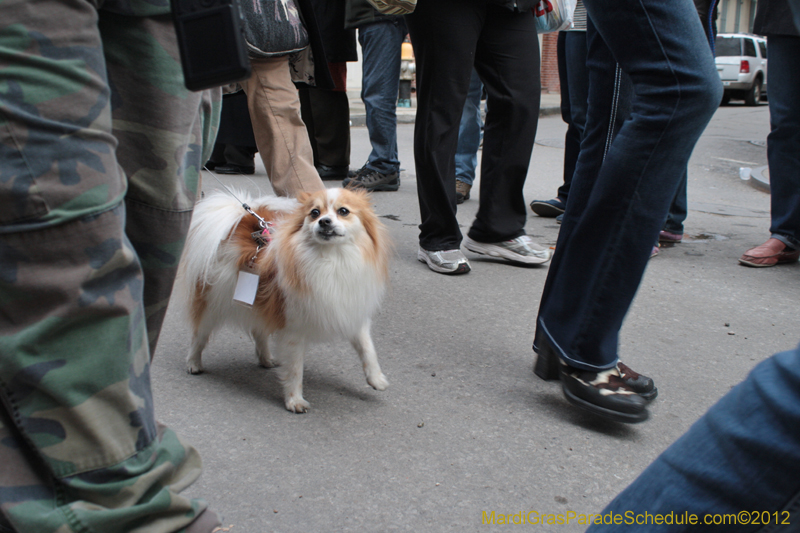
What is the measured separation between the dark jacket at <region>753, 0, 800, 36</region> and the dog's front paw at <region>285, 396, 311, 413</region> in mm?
3087

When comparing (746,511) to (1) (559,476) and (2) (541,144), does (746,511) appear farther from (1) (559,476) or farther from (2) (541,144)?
(2) (541,144)

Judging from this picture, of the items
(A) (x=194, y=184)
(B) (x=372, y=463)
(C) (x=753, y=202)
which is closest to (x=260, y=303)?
(B) (x=372, y=463)

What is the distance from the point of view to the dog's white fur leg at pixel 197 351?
2.34 m

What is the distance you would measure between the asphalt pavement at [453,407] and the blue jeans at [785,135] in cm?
27

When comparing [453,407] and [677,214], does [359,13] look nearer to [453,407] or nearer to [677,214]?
[677,214]

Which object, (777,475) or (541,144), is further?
(541,144)

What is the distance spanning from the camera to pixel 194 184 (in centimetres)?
135

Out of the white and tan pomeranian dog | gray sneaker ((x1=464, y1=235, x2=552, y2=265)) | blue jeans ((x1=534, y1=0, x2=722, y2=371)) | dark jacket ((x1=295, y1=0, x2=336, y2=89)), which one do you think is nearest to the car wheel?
gray sneaker ((x1=464, y1=235, x2=552, y2=265))

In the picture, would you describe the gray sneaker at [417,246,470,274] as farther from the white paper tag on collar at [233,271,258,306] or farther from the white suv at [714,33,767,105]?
the white suv at [714,33,767,105]

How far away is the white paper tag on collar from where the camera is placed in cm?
217

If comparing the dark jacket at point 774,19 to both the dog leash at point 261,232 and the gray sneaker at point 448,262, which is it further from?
the dog leash at point 261,232

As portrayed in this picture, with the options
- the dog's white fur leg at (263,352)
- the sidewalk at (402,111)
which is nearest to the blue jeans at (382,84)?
the sidewalk at (402,111)

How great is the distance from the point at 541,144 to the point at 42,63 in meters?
9.03

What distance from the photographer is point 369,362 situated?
2.15 meters
